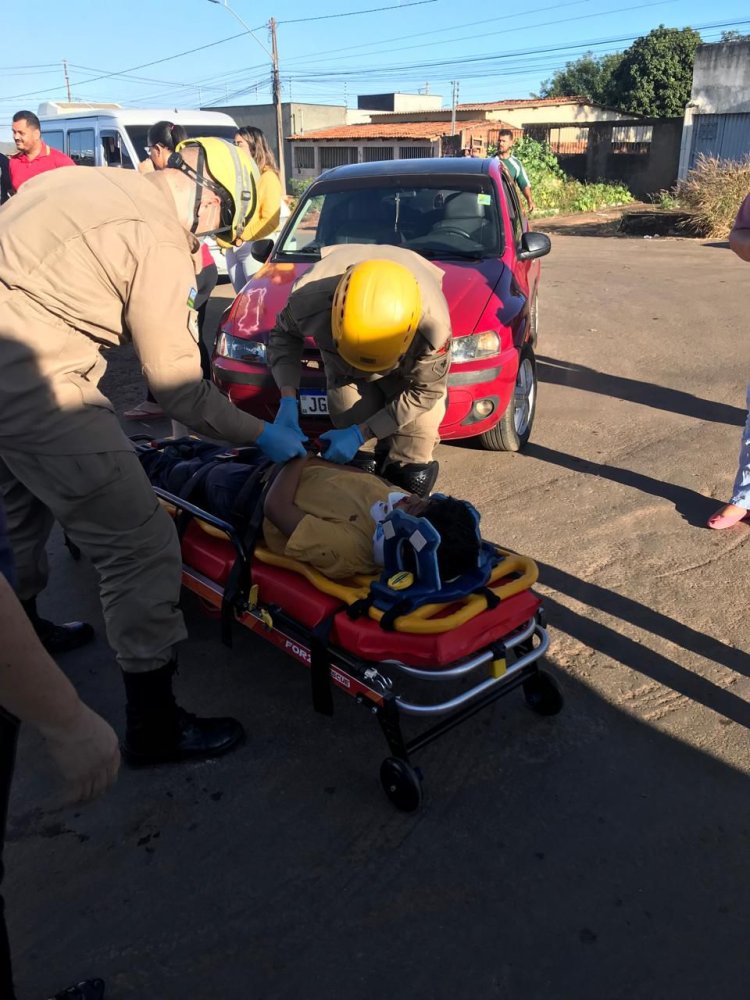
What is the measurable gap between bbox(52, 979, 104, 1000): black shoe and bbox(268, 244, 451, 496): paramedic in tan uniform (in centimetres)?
208

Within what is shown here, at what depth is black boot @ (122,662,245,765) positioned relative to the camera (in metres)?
2.71

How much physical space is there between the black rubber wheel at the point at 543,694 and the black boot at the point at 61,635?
1950 millimetres

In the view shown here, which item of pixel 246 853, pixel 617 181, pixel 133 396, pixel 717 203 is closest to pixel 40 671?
pixel 246 853

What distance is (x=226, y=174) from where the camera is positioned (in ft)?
8.75

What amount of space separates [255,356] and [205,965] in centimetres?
364

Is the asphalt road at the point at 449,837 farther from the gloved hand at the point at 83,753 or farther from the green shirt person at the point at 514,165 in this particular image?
the green shirt person at the point at 514,165

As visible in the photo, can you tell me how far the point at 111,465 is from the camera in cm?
245

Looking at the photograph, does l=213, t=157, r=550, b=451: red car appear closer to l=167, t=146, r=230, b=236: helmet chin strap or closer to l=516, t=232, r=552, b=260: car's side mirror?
l=516, t=232, r=552, b=260: car's side mirror

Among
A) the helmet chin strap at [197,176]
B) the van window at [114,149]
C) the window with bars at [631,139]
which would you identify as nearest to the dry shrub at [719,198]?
the window with bars at [631,139]

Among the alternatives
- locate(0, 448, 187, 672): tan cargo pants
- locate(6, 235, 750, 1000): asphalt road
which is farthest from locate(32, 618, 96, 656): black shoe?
locate(0, 448, 187, 672): tan cargo pants

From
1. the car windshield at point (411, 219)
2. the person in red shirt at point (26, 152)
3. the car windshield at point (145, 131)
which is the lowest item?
the car windshield at point (411, 219)

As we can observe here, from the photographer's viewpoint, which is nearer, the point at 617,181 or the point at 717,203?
the point at 717,203

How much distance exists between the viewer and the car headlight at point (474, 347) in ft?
Result: 15.9

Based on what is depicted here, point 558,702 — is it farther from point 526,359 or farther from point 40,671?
point 526,359
